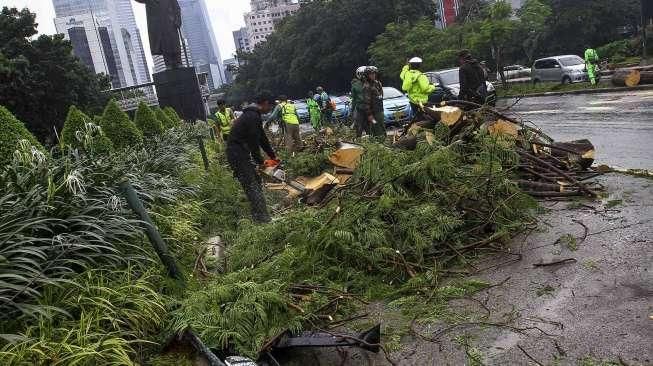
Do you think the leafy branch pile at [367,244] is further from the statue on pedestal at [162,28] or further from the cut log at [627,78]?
the statue on pedestal at [162,28]

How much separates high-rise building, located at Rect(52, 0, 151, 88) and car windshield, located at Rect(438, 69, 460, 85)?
3447 centimetres

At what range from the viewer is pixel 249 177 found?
7.26 m

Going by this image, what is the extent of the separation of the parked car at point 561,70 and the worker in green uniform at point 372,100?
1476 cm

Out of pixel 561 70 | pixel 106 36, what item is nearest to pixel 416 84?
pixel 561 70

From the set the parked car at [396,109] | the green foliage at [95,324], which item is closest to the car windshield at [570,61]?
the parked car at [396,109]

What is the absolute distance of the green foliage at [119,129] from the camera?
10.8m

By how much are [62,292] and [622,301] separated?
3727 mm

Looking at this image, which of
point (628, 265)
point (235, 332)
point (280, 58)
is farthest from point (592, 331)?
point (280, 58)

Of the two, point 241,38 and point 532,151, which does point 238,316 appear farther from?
point 241,38

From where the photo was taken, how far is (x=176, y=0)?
2378cm

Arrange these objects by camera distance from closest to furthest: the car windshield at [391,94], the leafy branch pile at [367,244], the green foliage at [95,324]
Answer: the green foliage at [95,324]
the leafy branch pile at [367,244]
the car windshield at [391,94]

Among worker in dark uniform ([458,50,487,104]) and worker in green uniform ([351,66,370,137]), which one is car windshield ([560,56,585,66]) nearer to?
worker in green uniform ([351,66,370,137])

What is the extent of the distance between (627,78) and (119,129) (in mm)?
15092

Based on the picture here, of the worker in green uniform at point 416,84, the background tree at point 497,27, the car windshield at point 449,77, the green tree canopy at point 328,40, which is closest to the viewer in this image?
the worker in green uniform at point 416,84
